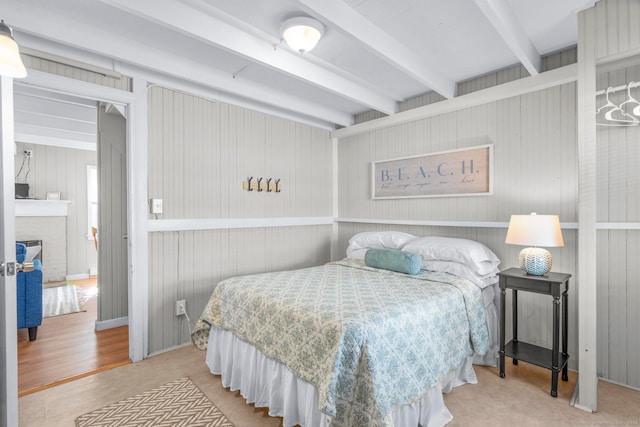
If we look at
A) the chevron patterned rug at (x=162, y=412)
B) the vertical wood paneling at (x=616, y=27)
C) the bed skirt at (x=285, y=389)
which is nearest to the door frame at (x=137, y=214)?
the chevron patterned rug at (x=162, y=412)

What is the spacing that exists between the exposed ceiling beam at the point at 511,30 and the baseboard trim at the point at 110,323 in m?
4.25

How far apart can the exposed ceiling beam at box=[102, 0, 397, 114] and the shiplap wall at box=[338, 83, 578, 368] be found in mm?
Answer: 940

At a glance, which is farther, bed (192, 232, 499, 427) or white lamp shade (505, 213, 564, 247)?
white lamp shade (505, 213, 564, 247)

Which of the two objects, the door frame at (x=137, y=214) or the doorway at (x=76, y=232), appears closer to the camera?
the door frame at (x=137, y=214)

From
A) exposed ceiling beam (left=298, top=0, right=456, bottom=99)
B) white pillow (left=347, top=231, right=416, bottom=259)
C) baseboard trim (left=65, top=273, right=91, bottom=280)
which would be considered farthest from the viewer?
baseboard trim (left=65, top=273, right=91, bottom=280)

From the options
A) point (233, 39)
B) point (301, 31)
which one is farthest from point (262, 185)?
point (301, 31)

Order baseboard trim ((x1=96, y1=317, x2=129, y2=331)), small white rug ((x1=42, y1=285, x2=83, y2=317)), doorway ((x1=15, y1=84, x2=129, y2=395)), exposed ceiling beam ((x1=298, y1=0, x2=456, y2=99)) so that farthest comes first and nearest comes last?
small white rug ((x1=42, y1=285, x2=83, y2=317)) → baseboard trim ((x1=96, y1=317, x2=129, y2=331)) → doorway ((x1=15, y1=84, x2=129, y2=395)) → exposed ceiling beam ((x1=298, y1=0, x2=456, y2=99))

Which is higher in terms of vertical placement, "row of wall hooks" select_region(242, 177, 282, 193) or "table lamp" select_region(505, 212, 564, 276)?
"row of wall hooks" select_region(242, 177, 282, 193)

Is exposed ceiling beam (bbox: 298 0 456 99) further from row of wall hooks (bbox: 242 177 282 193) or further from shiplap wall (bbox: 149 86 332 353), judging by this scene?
row of wall hooks (bbox: 242 177 282 193)

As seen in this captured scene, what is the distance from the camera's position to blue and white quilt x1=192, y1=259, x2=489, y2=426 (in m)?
1.58

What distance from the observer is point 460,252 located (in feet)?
8.84

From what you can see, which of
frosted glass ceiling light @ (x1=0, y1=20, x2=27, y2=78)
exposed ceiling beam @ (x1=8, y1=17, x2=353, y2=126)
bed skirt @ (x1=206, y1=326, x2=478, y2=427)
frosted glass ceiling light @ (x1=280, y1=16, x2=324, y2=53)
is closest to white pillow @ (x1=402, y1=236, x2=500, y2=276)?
bed skirt @ (x1=206, y1=326, x2=478, y2=427)

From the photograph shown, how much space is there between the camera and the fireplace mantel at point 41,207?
210 inches

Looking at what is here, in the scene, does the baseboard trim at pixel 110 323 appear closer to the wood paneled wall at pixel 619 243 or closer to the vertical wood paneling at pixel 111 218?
the vertical wood paneling at pixel 111 218
